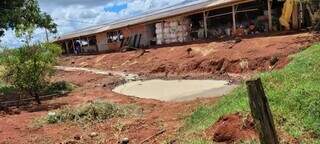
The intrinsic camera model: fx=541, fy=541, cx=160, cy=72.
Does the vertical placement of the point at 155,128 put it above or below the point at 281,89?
below

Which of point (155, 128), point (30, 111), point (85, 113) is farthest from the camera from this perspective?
point (30, 111)

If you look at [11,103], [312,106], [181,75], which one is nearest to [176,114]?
[312,106]

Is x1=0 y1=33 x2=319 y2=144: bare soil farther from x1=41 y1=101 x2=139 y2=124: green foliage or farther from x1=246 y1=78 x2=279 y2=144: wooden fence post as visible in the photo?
x1=246 y1=78 x2=279 y2=144: wooden fence post

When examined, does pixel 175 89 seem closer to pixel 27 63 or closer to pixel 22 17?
pixel 27 63

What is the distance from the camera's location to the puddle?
2164cm

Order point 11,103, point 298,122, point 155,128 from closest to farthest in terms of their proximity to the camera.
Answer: point 298,122, point 155,128, point 11,103

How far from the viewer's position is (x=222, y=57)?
29.3 metres

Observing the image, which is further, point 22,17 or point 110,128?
point 22,17

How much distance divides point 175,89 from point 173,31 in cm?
1900

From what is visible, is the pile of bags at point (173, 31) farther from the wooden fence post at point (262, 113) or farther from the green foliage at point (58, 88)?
the wooden fence post at point (262, 113)

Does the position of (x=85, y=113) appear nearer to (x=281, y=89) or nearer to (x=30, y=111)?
(x=30, y=111)

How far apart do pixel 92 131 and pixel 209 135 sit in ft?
17.7

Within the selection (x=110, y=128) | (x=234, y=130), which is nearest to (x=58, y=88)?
(x=110, y=128)

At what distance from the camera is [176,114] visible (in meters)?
16.0
